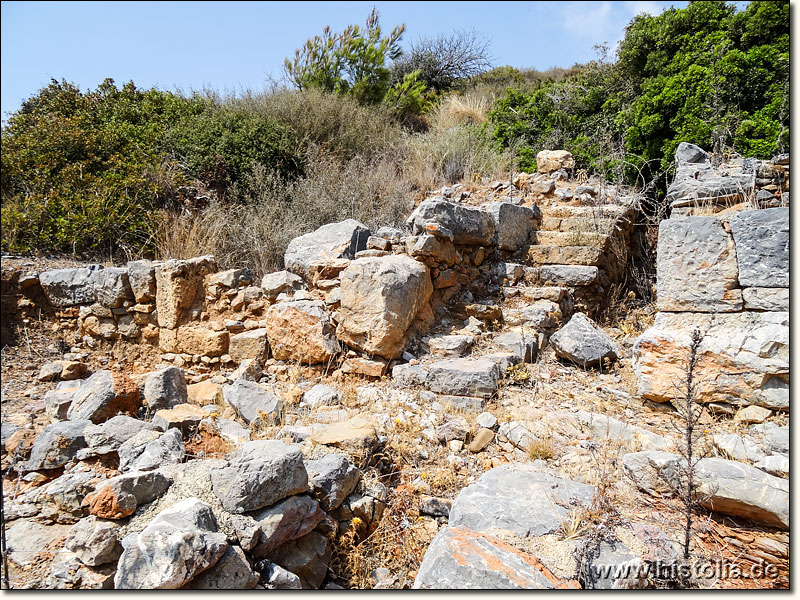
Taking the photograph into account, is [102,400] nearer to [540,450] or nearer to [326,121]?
[540,450]

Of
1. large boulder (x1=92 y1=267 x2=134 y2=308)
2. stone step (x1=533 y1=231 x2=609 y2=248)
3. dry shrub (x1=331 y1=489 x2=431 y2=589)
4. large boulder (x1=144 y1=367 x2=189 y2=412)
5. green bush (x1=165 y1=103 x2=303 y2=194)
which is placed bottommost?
dry shrub (x1=331 y1=489 x2=431 y2=589)

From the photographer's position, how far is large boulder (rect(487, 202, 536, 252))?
5766 mm

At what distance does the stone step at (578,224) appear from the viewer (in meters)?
5.80

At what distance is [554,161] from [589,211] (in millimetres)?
1546

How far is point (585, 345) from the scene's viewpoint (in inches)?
182

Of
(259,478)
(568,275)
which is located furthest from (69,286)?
(568,275)

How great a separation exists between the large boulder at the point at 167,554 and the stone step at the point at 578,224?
5.06 metres

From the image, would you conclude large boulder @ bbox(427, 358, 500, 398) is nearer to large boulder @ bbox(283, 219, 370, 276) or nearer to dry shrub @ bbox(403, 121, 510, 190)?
large boulder @ bbox(283, 219, 370, 276)

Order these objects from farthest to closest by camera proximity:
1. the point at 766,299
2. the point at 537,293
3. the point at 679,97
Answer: the point at 679,97 < the point at 537,293 < the point at 766,299

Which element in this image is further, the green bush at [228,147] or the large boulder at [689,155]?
the green bush at [228,147]

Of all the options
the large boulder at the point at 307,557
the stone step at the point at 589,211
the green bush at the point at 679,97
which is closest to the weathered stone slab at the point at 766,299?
the stone step at the point at 589,211

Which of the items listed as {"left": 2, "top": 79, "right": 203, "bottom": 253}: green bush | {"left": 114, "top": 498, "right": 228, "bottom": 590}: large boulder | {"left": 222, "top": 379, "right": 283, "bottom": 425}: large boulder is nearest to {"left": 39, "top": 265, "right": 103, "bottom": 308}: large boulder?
{"left": 2, "top": 79, "right": 203, "bottom": 253}: green bush

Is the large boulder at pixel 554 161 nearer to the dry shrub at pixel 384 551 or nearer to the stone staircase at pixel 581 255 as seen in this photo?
the stone staircase at pixel 581 255

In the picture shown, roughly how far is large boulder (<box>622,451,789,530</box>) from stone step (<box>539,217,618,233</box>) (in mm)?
3467
